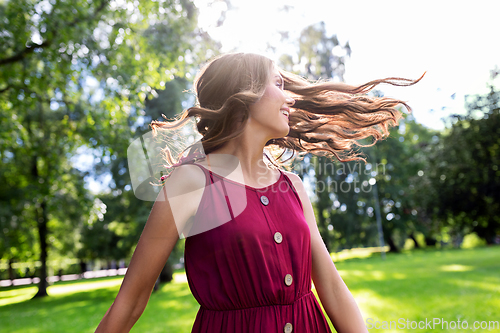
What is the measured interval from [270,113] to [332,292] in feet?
2.77

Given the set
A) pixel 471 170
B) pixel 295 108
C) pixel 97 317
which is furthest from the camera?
pixel 471 170

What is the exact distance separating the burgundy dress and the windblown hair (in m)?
0.31

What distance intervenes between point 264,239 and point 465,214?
1954 centimetres

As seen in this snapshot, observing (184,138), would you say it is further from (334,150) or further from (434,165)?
(434,165)

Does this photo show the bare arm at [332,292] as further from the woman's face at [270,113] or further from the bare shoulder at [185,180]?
the bare shoulder at [185,180]

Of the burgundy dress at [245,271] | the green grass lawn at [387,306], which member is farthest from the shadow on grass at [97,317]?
the burgundy dress at [245,271]

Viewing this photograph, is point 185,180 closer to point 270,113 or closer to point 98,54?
point 270,113

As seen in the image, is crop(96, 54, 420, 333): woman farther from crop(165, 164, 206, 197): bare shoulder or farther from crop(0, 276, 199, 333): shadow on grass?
crop(0, 276, 199, 333): shadow on grass

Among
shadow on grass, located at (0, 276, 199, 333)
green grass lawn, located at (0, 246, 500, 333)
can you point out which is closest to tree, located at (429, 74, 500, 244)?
green grass lawn, located at (0, 246, 500, 333)

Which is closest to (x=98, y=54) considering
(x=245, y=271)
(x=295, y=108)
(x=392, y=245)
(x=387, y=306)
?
(x=295, y=108)

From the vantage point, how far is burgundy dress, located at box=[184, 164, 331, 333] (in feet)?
4.83

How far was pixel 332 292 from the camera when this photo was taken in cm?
172

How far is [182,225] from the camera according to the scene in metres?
1.45

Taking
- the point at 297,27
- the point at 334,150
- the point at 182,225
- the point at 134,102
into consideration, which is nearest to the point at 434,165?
the point at 297,27
